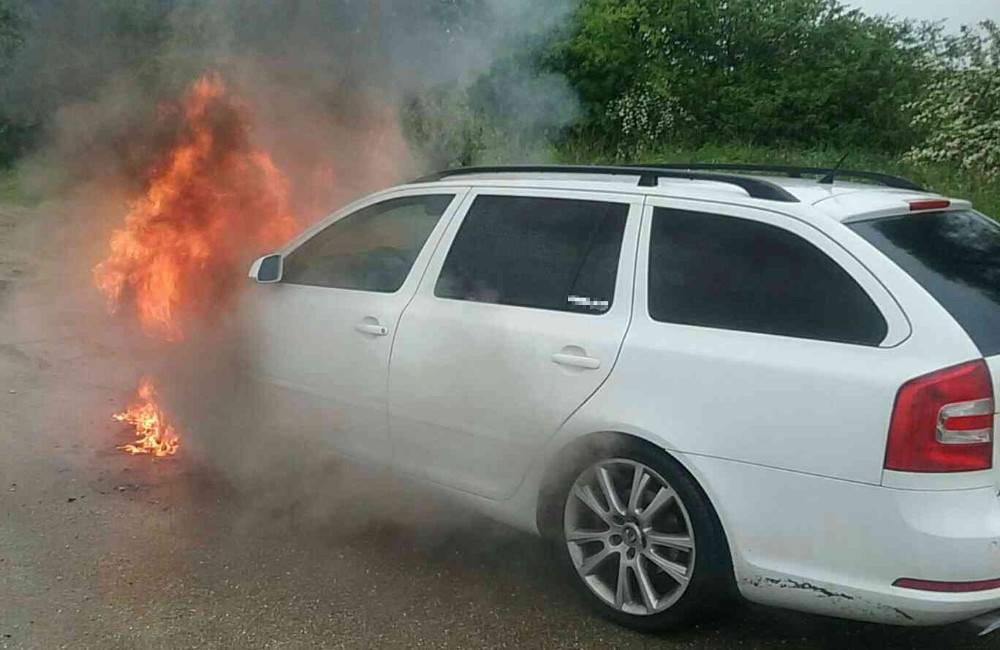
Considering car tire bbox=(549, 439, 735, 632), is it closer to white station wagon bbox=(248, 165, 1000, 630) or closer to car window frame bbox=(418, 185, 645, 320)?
white station wagon bbox=(248, 165, 1000, 630)

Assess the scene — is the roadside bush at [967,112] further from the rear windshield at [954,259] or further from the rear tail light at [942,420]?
the rear tail light at [942,420]

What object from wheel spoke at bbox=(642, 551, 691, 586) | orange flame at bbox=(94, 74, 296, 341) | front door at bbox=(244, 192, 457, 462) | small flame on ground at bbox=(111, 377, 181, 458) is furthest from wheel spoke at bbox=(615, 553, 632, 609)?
small flame on ground at bbox=(111, 377, 181, 458)

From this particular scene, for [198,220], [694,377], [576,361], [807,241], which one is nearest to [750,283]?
[807,241]

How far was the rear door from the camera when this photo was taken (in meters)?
3.64

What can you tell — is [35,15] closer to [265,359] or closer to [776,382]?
[265,359]

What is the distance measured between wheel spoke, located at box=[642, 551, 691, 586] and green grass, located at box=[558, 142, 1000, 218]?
6002mm

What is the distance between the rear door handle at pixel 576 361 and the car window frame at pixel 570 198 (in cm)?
16

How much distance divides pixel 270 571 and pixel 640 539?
5.08 ft

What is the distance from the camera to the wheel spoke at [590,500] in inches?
141

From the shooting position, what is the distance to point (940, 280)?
3.14m

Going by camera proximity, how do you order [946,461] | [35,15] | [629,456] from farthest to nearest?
1. [35,15]
2. [629,456]
3. [946,461]

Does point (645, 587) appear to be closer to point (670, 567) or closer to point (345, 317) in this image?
point (670, 567)

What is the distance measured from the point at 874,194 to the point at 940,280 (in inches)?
24.1

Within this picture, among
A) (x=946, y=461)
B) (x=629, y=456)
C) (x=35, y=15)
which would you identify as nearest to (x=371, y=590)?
(x=629, y=456)
